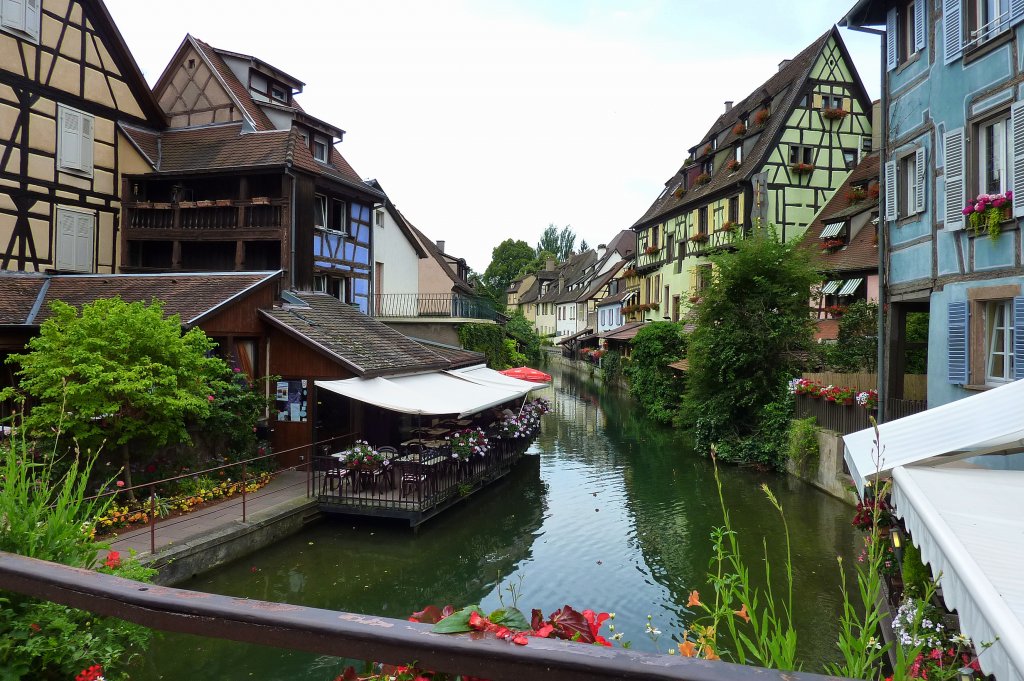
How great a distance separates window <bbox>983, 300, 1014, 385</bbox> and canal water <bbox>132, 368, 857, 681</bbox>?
3.37 meters

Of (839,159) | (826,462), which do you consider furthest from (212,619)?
(839,159)

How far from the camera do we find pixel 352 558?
1077 cm

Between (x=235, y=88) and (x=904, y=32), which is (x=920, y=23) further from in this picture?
(x=235, y=88)

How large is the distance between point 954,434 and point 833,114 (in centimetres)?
2586

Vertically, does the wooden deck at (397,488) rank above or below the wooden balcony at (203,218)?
below

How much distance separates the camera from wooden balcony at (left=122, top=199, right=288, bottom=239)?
19047 millimetres

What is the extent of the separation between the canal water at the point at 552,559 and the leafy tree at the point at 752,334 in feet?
7.12

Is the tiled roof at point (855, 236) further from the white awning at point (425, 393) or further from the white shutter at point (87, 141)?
the white shutter at point (87, 141)

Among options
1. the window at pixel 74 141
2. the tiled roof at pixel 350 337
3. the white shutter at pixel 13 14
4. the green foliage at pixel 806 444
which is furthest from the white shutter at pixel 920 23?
the window at pixel 74 141

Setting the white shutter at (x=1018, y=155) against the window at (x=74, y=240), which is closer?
the white shutter at (x=1018, y=155)

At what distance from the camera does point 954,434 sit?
5.77 metres

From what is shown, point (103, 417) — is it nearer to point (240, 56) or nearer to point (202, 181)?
point (202, 181)

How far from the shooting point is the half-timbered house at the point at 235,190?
19.2 meters

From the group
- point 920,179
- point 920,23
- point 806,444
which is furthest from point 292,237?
point 920,23
